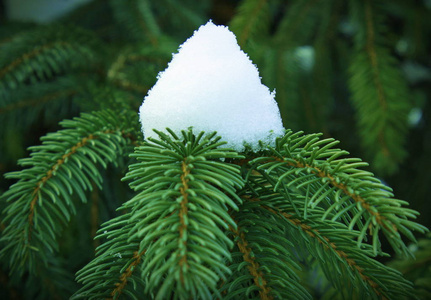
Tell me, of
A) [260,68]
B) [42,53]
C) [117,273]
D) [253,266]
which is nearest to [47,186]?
[117,273]

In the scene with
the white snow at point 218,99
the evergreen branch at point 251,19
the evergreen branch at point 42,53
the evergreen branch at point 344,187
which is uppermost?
the evergreen branch at point 251,19

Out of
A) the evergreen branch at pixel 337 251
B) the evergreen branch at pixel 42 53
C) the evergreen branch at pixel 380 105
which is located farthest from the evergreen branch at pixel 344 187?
the evergreen branch at pixel 42 53

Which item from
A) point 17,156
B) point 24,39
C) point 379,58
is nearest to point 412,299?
point 379,58

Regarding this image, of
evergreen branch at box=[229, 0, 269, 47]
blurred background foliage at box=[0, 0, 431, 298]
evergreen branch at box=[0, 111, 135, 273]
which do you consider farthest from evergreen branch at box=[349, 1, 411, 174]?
evergreen branch at box=[0, 111, 135, 273]

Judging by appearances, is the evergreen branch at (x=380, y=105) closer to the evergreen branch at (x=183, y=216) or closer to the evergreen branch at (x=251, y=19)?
the evergreen branch at (x=251, y=19)

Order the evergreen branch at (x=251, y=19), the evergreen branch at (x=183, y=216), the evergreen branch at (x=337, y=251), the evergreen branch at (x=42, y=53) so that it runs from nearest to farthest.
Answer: the evergreen branch at (x=183, y=216), the evergreen branch at (x=337, y=251), the evergreen branch at (x=42, y=53), the evergreen branch at (x=251, y=19)

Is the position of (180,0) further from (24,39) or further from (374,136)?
(374,136)

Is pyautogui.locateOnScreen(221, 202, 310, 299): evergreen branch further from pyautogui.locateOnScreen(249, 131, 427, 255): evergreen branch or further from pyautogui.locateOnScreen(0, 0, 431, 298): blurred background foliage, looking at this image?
pyautogui.locateOnScreen(0, 0, 431, 298): blurred background foliage
